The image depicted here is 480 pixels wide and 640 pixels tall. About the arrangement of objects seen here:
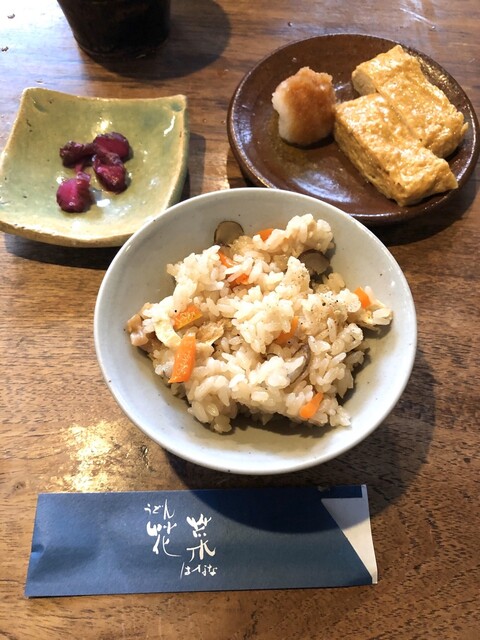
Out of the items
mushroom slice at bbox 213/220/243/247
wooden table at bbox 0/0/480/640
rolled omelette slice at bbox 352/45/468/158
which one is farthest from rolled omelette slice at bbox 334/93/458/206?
mushroom slice at bbox 213/220/243/247

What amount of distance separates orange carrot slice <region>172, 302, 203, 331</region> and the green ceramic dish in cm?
60

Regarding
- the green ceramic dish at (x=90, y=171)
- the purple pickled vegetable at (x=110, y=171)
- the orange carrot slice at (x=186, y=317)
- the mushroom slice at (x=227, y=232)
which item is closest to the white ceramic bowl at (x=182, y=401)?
the mushroom slice at (x=227, y=232)

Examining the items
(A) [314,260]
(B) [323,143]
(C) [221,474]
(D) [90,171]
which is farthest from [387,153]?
(C) [221,474]

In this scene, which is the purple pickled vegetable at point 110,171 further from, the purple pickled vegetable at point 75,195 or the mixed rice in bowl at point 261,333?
the mixed rice in bowl at point 261,333

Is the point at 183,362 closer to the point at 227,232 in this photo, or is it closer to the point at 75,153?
the point at 227,232

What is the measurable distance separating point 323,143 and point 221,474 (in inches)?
60.2

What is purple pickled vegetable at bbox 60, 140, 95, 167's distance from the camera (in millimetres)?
2180

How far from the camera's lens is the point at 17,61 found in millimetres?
2639

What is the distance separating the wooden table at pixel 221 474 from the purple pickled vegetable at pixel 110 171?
1.04ft

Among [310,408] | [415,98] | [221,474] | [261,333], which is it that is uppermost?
[415,98]

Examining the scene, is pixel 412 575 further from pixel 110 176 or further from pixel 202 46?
pixel 202 46

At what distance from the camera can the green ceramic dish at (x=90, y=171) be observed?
196 centimetres

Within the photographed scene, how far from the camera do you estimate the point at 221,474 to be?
5.16ft

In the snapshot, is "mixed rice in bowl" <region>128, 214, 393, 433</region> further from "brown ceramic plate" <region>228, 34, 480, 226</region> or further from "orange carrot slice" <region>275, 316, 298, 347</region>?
"brown ceramic plate" <region>228, 34, 480, 226</region>
